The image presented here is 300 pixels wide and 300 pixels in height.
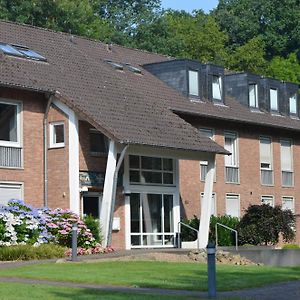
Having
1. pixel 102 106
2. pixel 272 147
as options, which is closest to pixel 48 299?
pixel 102 106

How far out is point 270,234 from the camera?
129ft

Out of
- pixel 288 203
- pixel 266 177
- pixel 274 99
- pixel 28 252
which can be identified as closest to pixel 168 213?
pixel 266 177

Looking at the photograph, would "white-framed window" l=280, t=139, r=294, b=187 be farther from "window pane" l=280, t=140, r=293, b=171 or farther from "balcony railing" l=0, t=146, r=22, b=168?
"balcony railing" l=0, t=146, r=22, b=168

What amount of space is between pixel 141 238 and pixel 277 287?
16844 millimetres

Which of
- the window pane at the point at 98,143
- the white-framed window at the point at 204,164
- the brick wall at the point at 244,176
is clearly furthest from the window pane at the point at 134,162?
the white-framed window at the point at 204,164

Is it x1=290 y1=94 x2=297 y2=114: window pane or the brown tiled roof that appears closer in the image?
the brown tiled roof

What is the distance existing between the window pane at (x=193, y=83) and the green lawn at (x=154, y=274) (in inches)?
697

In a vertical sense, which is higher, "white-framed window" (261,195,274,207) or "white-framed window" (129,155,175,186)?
"white-framed window" (129,155,175,186)

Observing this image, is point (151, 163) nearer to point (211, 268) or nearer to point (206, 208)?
point (206, 208)

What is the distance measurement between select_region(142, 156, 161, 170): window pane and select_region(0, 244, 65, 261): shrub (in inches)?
347

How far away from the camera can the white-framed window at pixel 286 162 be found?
47.0 metres

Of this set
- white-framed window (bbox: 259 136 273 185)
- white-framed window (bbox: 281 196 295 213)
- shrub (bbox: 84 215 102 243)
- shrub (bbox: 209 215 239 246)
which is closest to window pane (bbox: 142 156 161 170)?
shrub (bbox: 209 215 239 246)

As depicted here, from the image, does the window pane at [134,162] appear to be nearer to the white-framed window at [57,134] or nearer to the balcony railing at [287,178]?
the white-framed window at [57,134]

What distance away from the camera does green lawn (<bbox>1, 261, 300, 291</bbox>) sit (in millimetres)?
19906
